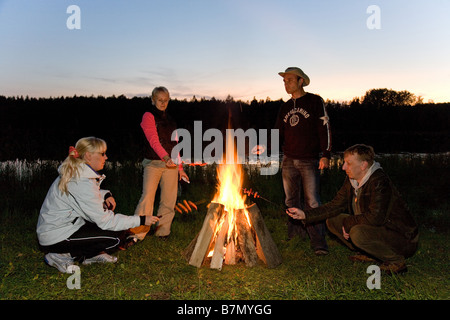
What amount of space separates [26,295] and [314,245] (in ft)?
12.0

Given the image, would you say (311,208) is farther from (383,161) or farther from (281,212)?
(383,161)

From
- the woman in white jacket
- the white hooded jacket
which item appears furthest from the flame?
the white hooded jacket

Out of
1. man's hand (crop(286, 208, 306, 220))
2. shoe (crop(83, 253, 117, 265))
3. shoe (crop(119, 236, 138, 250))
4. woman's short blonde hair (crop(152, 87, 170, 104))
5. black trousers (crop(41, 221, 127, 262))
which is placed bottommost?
shoe (crop(83, 253, 117, 265))

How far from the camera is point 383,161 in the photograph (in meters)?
13.1

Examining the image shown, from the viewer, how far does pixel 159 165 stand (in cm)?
577

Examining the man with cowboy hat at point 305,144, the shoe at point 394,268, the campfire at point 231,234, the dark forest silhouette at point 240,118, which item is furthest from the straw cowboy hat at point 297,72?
the dark forest silhouette at point 240,118

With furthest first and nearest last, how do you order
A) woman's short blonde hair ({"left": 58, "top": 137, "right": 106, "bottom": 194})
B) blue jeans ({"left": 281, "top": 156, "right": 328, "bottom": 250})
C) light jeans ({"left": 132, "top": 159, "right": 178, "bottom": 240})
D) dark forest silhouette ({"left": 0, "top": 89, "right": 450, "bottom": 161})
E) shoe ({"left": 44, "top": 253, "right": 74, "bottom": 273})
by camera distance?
dark forest silhouette ({"left": 0, "top": 89, "right": 450, "bottom": 161}), light jeans ({"left": 132, "top": 159, "right": 178, "bottom": 240}), blue jeans ({"left": 281, "top": 156, "right": 328, "bottom": 250}), shoe ({"left": 44, "top": 253, "right": 74, "bottom": 273}), woman's short blonde hair ({"left": 58, "top": 137, "right": 106, "bottom": 194})

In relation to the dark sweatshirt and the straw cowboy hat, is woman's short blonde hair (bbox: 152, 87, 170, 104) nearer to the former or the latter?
the straw cowboy hat

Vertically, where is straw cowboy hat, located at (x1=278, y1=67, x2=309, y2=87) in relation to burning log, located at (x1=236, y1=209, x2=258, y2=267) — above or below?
above

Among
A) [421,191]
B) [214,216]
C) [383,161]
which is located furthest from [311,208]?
[383,161]

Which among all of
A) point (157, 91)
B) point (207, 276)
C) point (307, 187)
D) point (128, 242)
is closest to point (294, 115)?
point (307, 187)

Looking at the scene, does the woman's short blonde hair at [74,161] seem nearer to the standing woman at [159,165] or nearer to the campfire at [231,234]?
the standing woman at [159,165]

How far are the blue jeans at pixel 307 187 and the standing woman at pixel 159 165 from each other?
1532 millimetres

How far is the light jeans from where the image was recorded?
5750 mm
